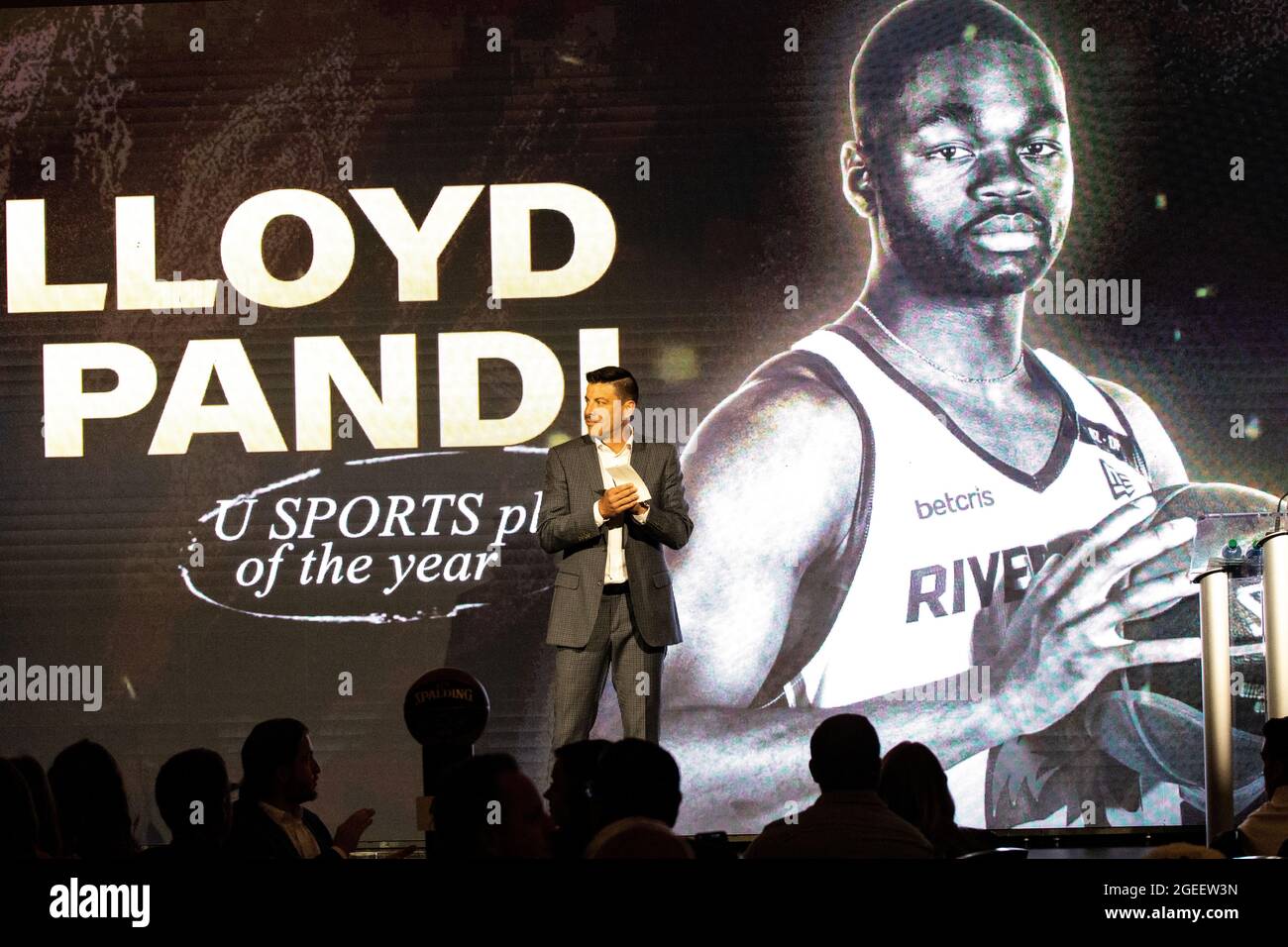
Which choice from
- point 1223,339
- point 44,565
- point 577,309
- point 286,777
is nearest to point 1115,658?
point 1223,339

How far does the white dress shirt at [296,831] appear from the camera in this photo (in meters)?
3.41

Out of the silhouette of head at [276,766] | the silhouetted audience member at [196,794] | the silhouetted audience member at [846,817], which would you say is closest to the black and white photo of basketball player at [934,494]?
the silhouette of head at [276,766]

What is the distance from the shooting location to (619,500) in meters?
4.57

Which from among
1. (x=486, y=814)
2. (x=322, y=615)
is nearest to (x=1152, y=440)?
(x=322, y=615)

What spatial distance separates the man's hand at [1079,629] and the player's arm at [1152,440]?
0.16 m

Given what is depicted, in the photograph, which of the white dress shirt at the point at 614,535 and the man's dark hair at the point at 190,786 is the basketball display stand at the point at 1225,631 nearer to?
the white dress shirt at the point at 614,535

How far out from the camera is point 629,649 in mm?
4762

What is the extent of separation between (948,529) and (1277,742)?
2.10 meters

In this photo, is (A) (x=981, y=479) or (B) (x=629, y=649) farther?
(A) (x=981, y=479)

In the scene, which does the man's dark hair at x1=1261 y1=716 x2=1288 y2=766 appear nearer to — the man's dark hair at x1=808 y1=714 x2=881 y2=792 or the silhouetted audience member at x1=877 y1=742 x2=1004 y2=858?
the silhouetted audience member at x1=877 y1=742 x2=1004 y2=858

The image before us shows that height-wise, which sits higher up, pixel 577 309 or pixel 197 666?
pixel 577 309

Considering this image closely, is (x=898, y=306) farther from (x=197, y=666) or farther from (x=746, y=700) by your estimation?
(x=197, y=666)

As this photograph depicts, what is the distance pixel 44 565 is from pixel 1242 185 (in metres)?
4.45

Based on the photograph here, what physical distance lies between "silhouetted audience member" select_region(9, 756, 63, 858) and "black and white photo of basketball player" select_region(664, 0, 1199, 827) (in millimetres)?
2754
